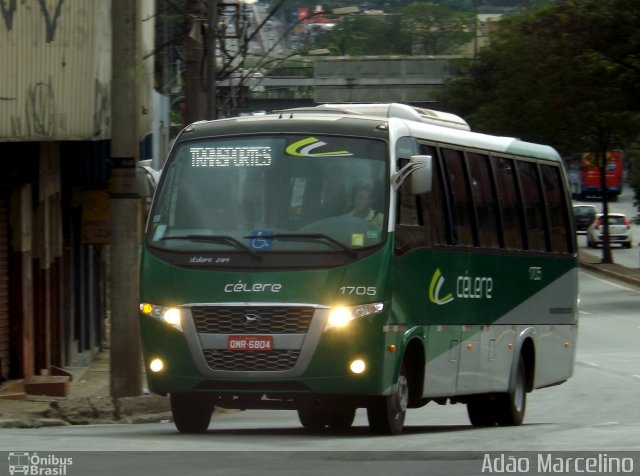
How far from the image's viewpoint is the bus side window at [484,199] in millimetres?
15023

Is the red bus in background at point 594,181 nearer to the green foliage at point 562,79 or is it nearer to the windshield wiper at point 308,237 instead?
the green foliage at point 562,79

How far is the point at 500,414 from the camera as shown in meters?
16.4

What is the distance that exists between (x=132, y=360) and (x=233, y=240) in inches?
176

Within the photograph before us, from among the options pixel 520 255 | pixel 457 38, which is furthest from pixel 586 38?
pixel 457 38

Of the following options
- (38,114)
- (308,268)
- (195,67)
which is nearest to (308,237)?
(308,268)

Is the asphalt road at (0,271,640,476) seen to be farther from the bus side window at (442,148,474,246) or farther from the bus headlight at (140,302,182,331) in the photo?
the bus side window at (442,148,474,246)

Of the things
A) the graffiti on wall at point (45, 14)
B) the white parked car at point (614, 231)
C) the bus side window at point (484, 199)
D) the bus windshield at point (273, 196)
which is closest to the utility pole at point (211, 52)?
the graffiti on wall at point (45, 14)

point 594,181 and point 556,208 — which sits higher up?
point 556,208

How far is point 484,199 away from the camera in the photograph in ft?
50.1

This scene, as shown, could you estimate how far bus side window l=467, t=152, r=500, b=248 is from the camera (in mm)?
15023

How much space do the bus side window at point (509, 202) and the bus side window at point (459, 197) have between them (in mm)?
1105

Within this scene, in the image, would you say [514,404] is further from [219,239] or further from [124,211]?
[219,239]

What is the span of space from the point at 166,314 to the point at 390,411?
2.04 metres

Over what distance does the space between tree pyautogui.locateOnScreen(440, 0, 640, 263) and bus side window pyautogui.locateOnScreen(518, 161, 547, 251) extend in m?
26.7
